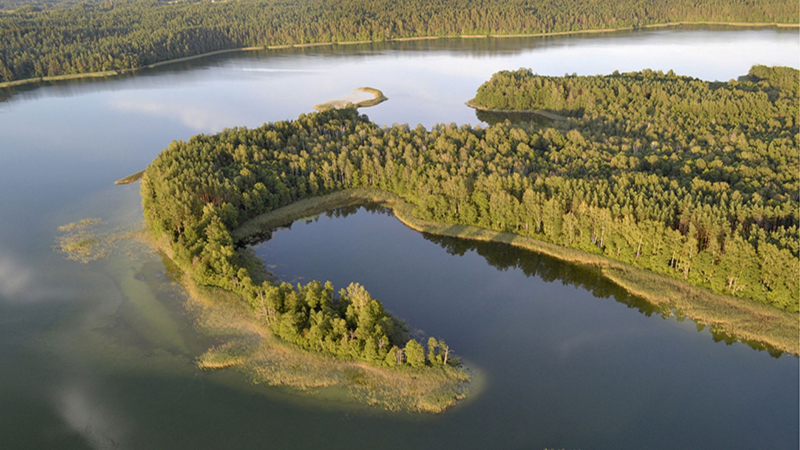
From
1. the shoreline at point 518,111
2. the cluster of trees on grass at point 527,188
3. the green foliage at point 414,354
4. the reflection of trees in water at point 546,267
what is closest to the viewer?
the green foliage at point 414,354

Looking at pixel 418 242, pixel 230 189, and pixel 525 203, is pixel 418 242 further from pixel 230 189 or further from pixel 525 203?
pixel 230 189

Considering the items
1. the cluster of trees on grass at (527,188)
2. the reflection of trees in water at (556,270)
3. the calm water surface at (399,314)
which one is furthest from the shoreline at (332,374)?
the reflection of trees in water at (556,270)

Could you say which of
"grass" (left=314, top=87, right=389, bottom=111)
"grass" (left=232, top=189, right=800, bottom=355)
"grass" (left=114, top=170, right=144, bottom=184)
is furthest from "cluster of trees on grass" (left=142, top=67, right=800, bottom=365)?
"grass" (left=314, top=87, right=389, bottom=111)

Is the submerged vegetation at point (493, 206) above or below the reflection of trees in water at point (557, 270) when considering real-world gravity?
above

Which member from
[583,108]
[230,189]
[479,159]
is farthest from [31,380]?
[583,108]

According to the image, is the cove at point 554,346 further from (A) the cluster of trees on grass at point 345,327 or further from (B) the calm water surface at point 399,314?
(A) the cluster of trees on grass at point 345,327

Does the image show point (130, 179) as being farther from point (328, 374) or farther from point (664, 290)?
point (664, 290)

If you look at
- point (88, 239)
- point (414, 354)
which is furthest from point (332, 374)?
point (88, 239)
